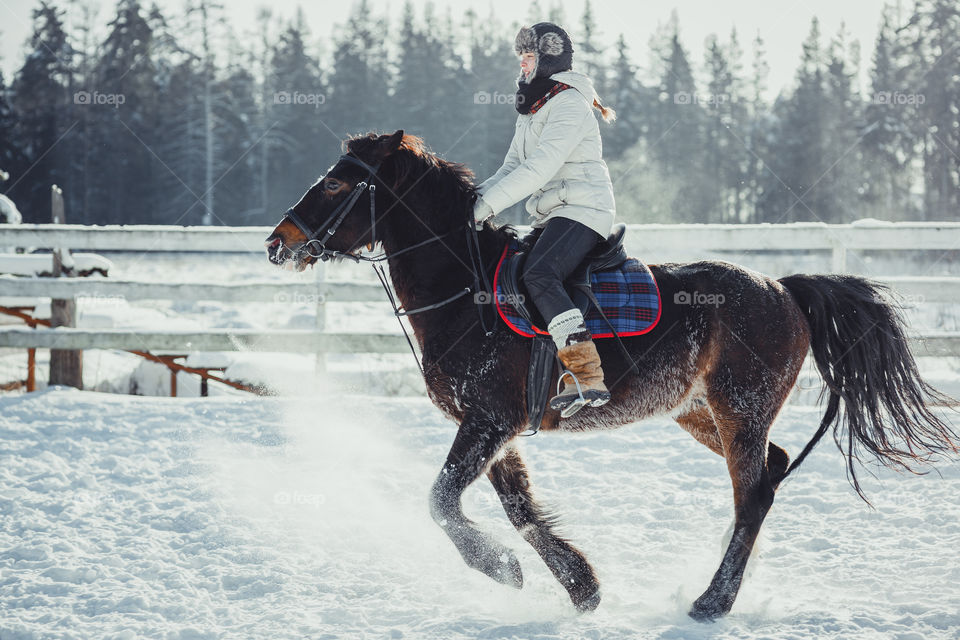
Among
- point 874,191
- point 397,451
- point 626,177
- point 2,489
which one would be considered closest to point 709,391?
point 397,451

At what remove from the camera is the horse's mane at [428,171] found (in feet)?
12.6

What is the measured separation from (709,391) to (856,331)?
867 millimetres

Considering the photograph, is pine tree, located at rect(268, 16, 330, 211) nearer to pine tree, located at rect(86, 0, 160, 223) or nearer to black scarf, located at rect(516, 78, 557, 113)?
pine tree, located at rect(86, 0, 160, 223)

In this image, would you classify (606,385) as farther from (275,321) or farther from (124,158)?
(124,158)

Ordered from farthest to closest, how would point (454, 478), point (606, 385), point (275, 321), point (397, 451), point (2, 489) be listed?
point (275, 321) → point (397, 451) → point (2, 489) → point (606, 385) → point (454, 478)

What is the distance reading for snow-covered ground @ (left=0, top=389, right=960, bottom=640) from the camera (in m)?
3.47

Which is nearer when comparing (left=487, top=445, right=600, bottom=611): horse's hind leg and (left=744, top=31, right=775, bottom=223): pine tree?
(left=487, top=445, right=600, bottom=611): horse's hind leg

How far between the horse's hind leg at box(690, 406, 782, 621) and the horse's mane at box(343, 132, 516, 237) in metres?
1.70

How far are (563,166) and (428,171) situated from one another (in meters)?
0.68

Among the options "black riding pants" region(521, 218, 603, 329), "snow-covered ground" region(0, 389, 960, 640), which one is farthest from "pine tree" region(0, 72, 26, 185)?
"black riding pants" region(521, 218, 603, 329)

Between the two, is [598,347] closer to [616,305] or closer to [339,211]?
[616,305]

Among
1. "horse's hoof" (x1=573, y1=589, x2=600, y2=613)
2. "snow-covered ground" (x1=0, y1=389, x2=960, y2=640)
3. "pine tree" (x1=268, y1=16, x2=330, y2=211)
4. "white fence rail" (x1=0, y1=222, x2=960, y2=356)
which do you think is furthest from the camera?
"pine tree" (x1=268, y1=16, x2=330, y2=211)

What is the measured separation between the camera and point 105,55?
1538 inches

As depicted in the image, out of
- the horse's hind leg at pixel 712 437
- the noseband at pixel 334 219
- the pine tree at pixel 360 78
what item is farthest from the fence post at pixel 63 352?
the pine tree at pixel 360 78
